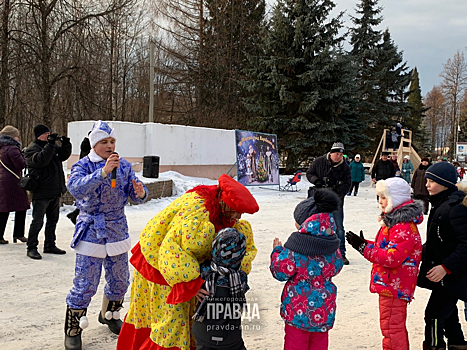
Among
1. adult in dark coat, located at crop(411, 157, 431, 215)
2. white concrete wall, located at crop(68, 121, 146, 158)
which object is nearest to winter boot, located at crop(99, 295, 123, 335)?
adult in dark coat, located at crop(411, 157, 431, 215)

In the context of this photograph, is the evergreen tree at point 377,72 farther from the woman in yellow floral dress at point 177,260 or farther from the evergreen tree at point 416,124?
the woman in yellow floral dress at point 177,260

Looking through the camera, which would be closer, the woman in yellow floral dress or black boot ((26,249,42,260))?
the woman in yellow floral dress

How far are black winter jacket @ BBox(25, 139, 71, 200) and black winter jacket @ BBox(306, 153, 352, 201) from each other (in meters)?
3.67

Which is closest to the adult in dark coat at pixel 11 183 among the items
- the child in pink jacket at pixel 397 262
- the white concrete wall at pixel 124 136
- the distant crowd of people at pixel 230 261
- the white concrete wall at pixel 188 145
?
the distant crowd of people at pixel 230 261

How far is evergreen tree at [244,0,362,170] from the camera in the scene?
22562 millimetres

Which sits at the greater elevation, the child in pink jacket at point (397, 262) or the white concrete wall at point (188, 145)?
the white concrete wall at point (188, 145)

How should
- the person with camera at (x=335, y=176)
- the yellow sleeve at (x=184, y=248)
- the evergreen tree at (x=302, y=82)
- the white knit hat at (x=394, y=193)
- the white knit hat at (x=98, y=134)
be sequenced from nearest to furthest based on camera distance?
the yellow sleeve at (x=184, y=248), the white knit hat at (x=394, y=193), the white knit hat at (x=98, y=134), the person with camera at (x=335, y=176), the evergreen tree at (x=302, y=82)

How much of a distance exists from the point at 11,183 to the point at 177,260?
5225 mm

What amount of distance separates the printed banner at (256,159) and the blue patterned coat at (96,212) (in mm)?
11617

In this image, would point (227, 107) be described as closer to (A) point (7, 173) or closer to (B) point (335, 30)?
(B) point (335, 30)

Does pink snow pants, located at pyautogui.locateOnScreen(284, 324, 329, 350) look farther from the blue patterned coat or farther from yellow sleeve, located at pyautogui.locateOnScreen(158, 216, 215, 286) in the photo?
the blue patterned coat

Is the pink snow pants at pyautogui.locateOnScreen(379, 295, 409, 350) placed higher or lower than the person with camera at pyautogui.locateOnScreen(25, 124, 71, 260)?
lower

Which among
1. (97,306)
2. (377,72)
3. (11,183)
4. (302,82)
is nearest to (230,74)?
(302,82)

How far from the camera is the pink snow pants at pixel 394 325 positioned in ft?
10.0
